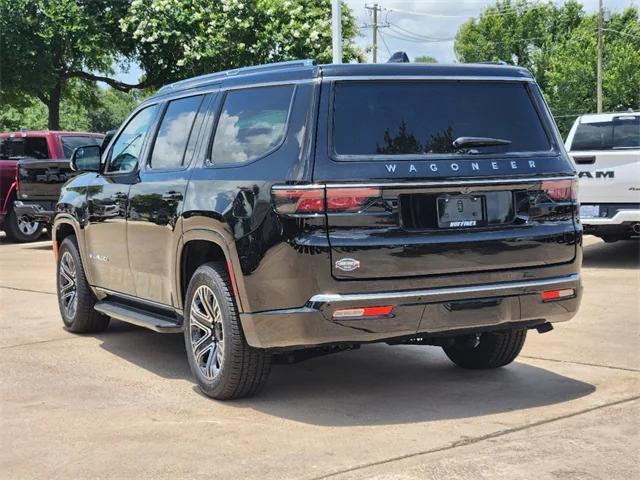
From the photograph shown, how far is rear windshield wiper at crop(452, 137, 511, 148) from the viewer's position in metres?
5.05

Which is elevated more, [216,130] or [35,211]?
[216,130]

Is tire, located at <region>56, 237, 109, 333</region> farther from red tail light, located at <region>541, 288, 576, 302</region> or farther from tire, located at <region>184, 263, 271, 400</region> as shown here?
red tail light, located at <region>541, 288, 576, 302</region>

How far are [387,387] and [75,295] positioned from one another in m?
3.05

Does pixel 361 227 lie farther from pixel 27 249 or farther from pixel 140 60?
pixel 140 60

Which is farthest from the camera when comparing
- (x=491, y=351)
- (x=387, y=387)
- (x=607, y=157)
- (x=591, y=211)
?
(x=591, y=211)

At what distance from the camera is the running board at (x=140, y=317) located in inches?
228

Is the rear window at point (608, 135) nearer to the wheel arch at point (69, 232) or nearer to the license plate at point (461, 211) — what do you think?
the wheel arch at point (69, 232)

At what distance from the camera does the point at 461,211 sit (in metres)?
4.94

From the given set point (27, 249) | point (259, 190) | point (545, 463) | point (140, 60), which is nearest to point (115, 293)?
point (259, 190)

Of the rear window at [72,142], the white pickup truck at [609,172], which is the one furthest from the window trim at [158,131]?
the rear window at [72,142]

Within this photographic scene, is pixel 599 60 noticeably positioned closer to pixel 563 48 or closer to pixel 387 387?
pixel 563 48

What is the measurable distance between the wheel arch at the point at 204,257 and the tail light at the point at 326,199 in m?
0.47

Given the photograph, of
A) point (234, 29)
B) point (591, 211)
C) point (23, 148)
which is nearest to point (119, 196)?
point (591, 211)

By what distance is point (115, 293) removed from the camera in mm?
6781
